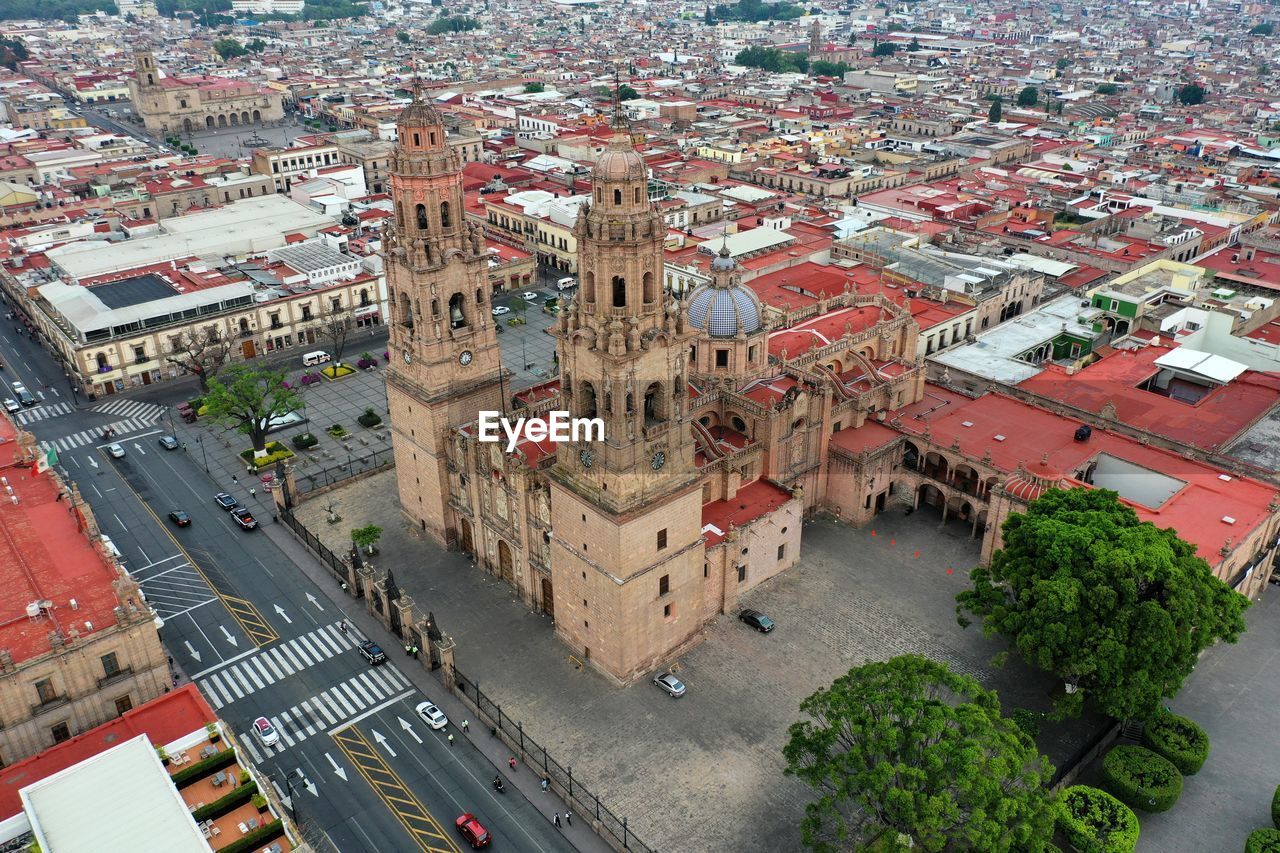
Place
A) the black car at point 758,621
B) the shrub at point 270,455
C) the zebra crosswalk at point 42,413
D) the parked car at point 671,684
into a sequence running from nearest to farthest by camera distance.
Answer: the parked car at point 671,684
the black car at point 758,621
the shrub at point 270,455
the zebra crosswalk at point 42,413

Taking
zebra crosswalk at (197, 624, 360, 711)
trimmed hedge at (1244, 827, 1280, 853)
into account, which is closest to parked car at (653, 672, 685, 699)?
zebra crosswalk at (197, 624, 360, 711)

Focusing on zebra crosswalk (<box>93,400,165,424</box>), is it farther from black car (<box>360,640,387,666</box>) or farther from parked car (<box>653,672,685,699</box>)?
parked car (<box>653,672,685,699</box>)

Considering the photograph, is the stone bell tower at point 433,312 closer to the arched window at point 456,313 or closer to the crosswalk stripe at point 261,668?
the arched window at point 456,313

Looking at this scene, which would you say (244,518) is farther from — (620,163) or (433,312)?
(620,163)

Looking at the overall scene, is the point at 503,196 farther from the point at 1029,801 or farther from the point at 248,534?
the point at 1029,801

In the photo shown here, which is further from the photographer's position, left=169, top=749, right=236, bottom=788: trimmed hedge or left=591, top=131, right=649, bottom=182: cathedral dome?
left=591, top=131, right=649, bottom=182: cathedral dome

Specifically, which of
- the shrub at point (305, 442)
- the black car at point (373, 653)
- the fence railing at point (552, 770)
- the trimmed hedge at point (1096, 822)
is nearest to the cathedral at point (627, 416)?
the fence railing at point (552, 770)

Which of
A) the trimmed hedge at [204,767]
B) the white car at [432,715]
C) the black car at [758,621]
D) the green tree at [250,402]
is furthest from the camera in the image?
the green tree at [250,402]

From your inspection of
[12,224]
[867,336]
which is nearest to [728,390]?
[867,336]
